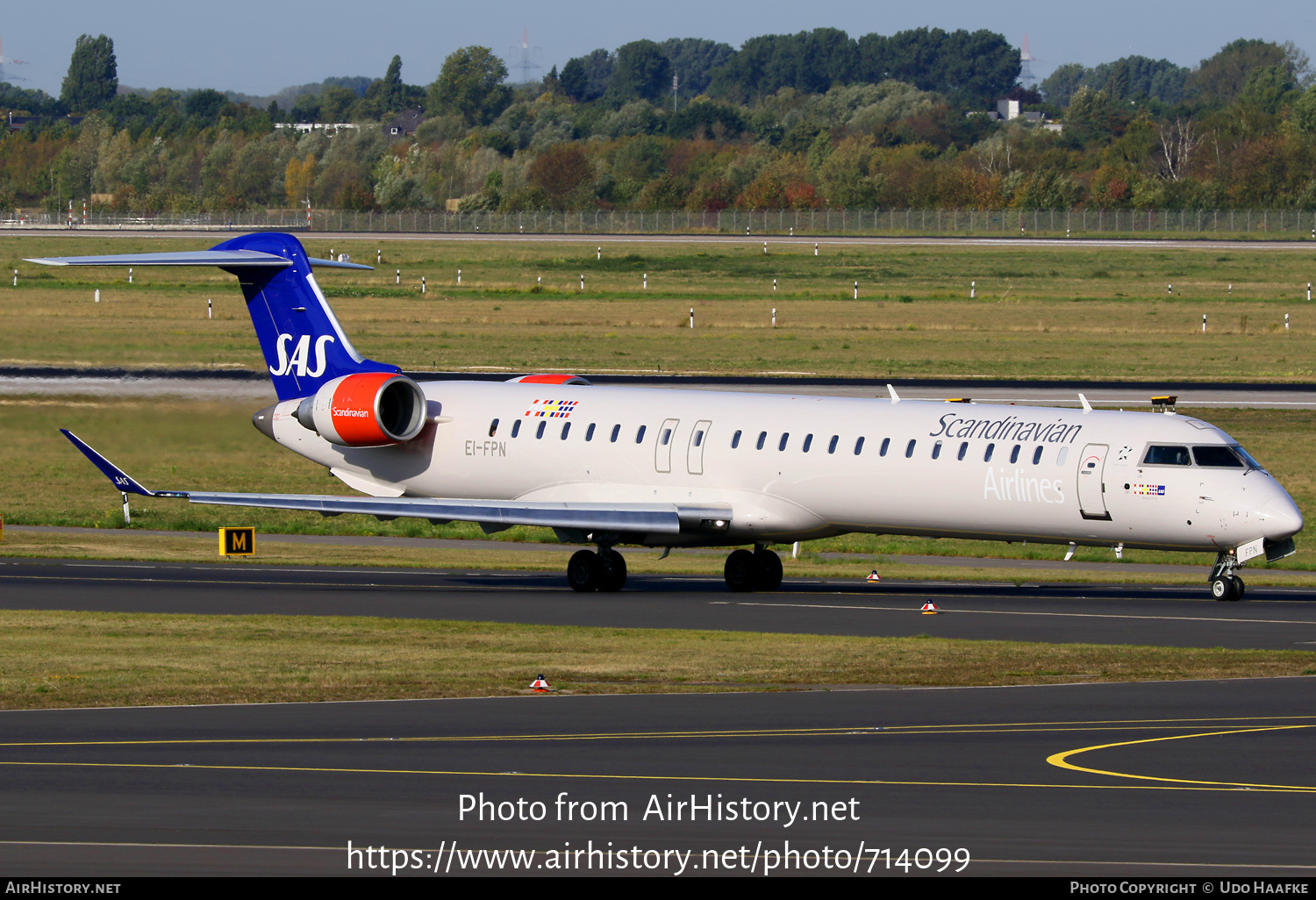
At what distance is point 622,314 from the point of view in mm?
89875

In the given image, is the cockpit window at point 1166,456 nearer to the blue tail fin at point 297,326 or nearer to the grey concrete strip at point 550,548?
the grey concrete strip at point 550,548

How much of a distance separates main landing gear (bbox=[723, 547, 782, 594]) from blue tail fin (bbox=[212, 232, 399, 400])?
27.0ft

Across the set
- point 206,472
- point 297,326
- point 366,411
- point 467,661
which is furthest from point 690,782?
point 206,472

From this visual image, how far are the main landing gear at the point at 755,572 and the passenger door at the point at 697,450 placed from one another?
1.78 m

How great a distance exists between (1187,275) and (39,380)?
3369 inches

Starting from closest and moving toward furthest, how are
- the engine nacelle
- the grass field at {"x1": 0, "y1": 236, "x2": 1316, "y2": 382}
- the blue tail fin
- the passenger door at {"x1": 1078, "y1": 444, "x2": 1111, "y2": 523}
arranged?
the passenger door at {"x1": 1078, "y1": 444, "x2": 1111, "y2": 523} < the engine nacelle < the blue tail fin < the grass field at {"x1": 0, "y1": 236, "x2": 1316, "y2": 382}

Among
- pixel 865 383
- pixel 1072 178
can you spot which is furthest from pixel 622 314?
pixel 1072 178

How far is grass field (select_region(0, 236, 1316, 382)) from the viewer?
68.0m

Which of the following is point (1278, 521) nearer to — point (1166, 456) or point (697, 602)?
point (1166, 456)

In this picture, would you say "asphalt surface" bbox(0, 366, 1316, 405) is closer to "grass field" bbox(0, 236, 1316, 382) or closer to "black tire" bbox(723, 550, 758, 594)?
"grass field" bbox(0, 236, 1316, 382)

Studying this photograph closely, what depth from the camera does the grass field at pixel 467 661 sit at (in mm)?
21578

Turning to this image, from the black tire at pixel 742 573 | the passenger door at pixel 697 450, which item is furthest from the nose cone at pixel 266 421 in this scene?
the black tire at pixel 742 573

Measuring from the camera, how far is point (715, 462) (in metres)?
33.0

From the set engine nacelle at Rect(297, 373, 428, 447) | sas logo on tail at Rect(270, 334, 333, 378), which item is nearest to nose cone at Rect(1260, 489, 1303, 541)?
engine nacelle at Rect(297, 373, 428, 447)
